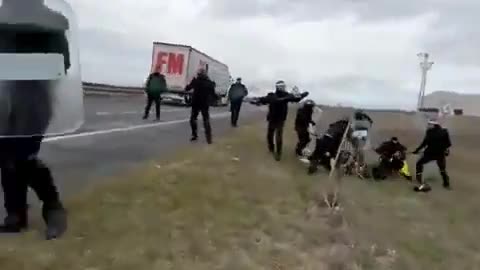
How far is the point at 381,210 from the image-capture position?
41.5ft

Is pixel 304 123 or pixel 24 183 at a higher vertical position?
pixel 304 123

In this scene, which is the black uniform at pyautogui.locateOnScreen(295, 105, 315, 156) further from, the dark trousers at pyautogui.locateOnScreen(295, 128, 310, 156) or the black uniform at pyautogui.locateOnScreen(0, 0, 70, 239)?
the black uniform at pyautogui.locateOnScreen(0, 0, 70, 239)

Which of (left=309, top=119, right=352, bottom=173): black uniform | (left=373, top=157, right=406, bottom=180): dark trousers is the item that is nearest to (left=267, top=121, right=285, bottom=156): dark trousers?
(left=309, top=119, right=352, bottom=173): black uniform

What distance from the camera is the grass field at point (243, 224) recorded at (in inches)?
257

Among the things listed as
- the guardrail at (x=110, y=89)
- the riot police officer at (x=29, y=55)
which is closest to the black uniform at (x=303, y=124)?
the riot police officer at (x=29, y=55)

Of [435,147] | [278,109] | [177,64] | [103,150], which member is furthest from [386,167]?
[177,64]

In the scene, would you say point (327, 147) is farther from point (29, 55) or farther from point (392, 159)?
point (29, 55)

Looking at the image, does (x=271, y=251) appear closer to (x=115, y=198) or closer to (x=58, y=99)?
(x=115, y=198)

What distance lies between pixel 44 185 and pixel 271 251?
3157 millimetres

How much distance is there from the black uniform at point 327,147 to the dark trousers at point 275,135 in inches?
30.0

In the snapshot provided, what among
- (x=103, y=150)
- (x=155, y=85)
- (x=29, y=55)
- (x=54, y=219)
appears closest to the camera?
(x=29, y=55)

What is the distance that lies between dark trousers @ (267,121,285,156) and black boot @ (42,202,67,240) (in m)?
9.21

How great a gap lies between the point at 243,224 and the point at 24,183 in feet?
11.3

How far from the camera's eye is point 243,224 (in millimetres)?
8484
